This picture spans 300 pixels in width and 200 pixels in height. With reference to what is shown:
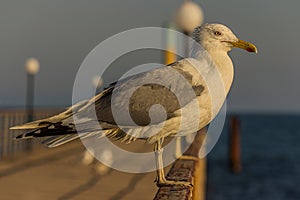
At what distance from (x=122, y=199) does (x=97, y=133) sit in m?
3.98

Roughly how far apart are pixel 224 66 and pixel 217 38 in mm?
316

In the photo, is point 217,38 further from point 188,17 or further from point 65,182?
point 65,182

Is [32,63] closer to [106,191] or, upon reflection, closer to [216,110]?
[106,191]

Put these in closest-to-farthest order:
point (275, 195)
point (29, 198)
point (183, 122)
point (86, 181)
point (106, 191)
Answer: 1. point (183, 122)
2. point (29, 198)
3. point (106, 191)
4. point (86, 181)
5. point (275, 195)

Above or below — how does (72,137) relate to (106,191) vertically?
above

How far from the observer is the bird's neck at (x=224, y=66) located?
12.9 feet

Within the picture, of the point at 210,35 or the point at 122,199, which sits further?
the point at 122,199

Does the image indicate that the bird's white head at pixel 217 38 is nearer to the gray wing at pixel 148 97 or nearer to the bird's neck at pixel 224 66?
the bird's neck at pixel 224 66

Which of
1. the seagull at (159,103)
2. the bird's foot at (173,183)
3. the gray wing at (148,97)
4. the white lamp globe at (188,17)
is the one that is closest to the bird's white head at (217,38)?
the seagull at (159,103)

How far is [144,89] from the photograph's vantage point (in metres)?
3.96

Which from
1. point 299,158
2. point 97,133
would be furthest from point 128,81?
point 299,158

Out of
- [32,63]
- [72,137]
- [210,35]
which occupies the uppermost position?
[32,63]

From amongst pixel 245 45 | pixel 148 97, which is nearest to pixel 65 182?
pixel 148 97

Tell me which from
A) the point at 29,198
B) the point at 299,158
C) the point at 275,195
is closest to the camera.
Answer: the point at 29,198
